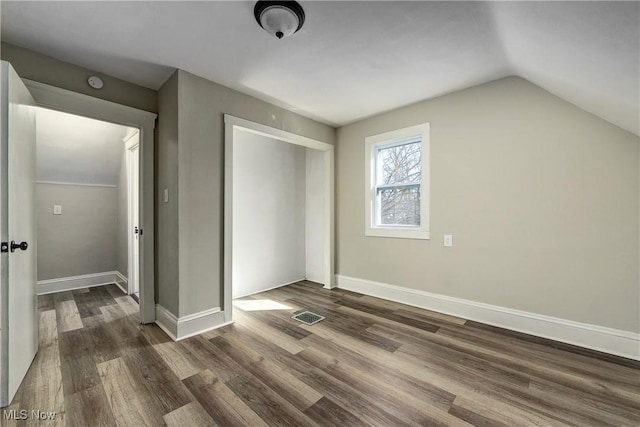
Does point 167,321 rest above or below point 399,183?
below

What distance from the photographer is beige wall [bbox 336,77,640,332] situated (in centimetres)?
212

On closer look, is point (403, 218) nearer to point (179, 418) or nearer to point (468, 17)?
point (468, 17)

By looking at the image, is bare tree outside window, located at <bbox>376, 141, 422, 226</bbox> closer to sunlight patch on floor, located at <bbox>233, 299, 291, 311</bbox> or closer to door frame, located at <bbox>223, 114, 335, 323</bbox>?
door frame, located at <bbox>223, 114, 335, 323</bbox>

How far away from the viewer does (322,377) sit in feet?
6.00

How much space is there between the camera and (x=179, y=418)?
145cm

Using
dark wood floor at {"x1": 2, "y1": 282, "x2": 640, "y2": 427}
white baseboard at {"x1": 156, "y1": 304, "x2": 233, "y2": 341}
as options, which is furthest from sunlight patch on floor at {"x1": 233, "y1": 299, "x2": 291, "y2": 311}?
white baseboard at {"x1": 156, "y1": 304, "x2": 233, "y2": 341}

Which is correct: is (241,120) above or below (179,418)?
above

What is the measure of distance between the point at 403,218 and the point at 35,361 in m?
3.72

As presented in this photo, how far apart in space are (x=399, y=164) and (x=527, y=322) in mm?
2159

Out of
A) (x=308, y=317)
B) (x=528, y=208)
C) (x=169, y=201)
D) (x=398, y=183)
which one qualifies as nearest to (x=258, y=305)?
(x=308, y=317)

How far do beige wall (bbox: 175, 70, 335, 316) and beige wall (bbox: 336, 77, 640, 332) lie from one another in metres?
2.16

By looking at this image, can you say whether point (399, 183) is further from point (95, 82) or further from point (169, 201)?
point (95, 82)

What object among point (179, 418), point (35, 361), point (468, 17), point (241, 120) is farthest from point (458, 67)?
point (35, 361)

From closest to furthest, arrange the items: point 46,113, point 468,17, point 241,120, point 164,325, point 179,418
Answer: point 179,418 → point 468,17 → point 164,325 → point 241,120 → point 46,113
